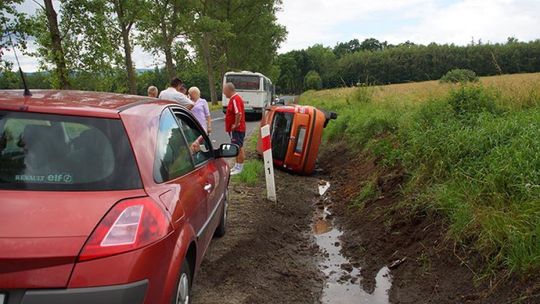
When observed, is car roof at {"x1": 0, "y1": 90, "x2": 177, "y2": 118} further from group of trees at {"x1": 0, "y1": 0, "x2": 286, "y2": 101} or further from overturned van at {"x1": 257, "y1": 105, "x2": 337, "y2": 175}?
group of trees at {"x1": 0, "y1": 0, "x2": 286, "y2": 101}

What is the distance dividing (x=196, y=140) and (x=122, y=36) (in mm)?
20248

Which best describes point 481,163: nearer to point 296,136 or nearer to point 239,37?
point 296,136

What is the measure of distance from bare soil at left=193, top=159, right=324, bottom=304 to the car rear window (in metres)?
1.58

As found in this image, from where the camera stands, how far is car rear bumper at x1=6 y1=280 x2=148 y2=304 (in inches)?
78.2

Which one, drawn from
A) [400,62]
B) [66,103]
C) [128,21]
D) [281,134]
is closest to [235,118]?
[281,134]

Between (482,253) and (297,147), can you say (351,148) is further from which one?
(482,253)

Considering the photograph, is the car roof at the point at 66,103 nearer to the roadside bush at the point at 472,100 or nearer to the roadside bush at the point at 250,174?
the roadside bush at the point at 250,174

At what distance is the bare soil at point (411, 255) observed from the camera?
11.1 ft

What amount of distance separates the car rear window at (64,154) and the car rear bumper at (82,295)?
0.55 m

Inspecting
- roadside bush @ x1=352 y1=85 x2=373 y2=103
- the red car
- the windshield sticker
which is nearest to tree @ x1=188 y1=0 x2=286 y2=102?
roadside bush @ x1=352 y1=85 x2=373 y2=103

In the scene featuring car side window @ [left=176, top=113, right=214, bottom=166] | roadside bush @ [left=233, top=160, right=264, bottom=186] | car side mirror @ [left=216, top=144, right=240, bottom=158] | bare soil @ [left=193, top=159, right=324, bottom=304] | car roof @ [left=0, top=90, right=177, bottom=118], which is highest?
car roof @ [left=0, top=90, right=177, bottom=118]

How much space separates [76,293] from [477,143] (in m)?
4.61

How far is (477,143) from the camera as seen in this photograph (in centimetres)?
526

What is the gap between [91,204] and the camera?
89.7 inches
